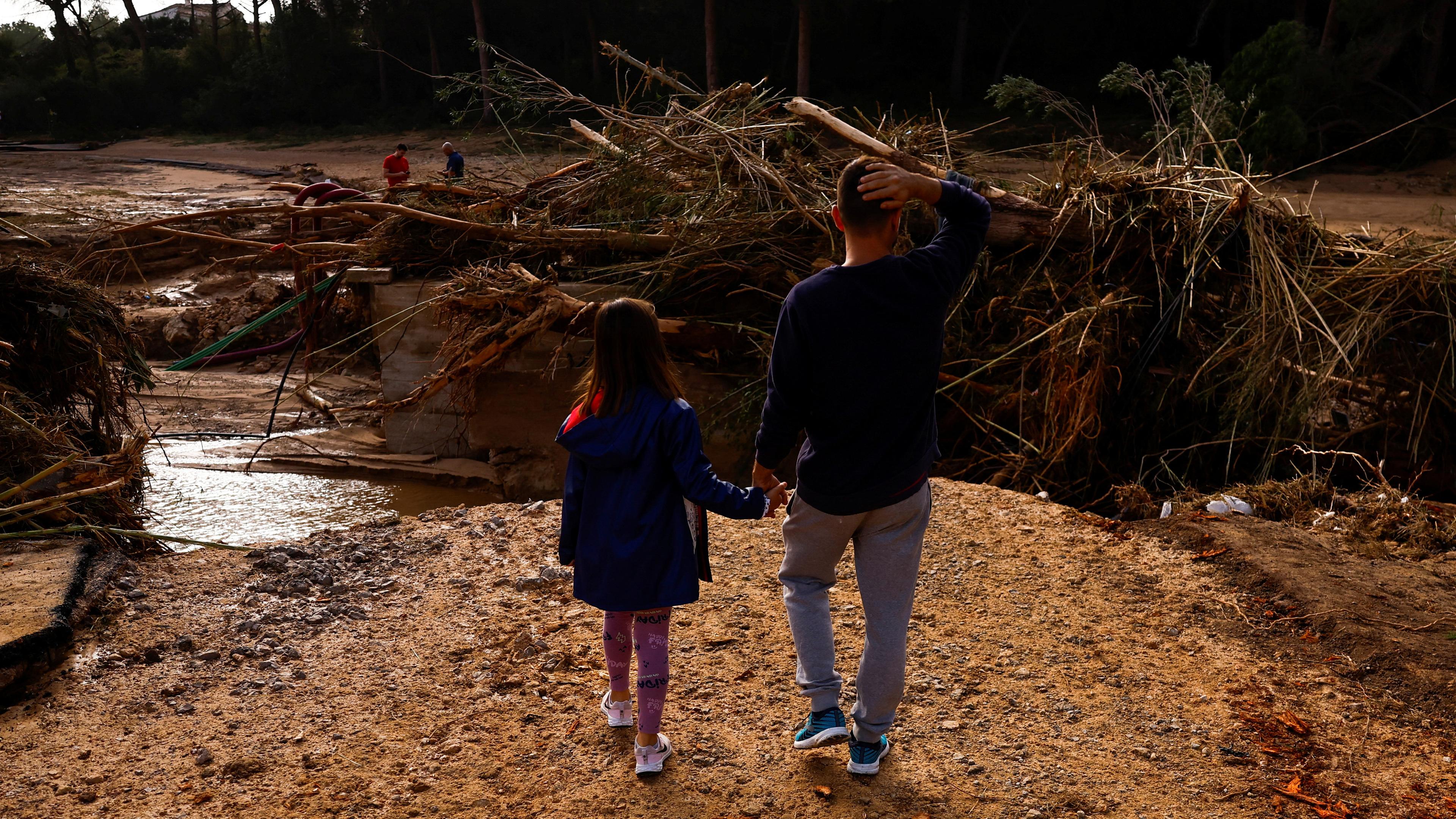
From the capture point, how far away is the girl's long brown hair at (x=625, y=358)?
2.43m

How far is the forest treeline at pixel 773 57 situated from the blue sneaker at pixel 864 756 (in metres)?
12.0

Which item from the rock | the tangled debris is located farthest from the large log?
the rock

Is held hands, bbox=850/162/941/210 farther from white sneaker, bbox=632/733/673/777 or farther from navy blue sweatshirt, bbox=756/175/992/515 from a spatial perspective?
white sneaker, bbox=632/733/673/777

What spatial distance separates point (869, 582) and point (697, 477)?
528 millimetres

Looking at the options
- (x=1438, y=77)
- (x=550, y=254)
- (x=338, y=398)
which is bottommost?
(x=338, y=398)

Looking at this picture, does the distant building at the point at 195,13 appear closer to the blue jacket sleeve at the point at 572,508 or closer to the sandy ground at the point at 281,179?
the sandy ground at the point at 281,179

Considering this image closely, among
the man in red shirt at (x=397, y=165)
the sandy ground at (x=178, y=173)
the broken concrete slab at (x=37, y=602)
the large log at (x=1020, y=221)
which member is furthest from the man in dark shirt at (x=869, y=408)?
the man in red shirt at (x=397, y=165)

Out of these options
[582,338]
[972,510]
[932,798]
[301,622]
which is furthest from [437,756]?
[582,338]

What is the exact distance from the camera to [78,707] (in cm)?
303

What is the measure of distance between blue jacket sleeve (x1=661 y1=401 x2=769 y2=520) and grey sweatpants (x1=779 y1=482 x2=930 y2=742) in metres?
0.11

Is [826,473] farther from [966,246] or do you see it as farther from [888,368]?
[966,246]

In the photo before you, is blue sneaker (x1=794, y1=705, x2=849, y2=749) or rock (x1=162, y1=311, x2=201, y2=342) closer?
blue sneaker (x1=794, y1=705, x2=849, y2=749)

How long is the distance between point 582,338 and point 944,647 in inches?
145

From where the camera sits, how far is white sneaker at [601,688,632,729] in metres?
2.89
